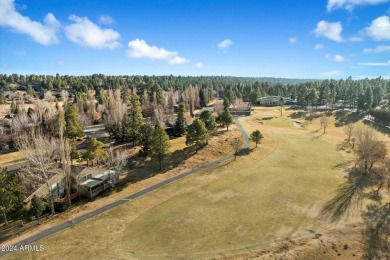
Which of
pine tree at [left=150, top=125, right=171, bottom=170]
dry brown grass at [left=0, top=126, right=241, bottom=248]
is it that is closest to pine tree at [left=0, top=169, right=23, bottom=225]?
dry brown grass at [left=0, top=126, right=241, bottom=248]

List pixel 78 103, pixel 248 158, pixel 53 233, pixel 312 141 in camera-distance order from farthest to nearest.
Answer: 1. pixel 78 103
2. pixel 312 141
3. pixel 248 158
4. pixel 53 233

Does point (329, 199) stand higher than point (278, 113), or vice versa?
point (278, 113)

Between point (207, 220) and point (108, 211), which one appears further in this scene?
point (108, 211)

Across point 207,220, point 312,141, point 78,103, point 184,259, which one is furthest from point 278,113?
A: point 184,259

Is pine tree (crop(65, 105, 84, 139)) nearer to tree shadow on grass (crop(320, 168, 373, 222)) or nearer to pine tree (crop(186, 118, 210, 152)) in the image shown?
pine tree (crop(186, 118, 210, 152))

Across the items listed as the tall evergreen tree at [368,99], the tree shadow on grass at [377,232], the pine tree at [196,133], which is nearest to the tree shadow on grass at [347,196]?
the tree shadow on grass at [377,232]

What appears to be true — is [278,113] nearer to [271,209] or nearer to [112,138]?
[112,138]

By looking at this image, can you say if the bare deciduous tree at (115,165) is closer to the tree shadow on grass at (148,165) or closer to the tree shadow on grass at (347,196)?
the tree shadow on grass at (148,165)
